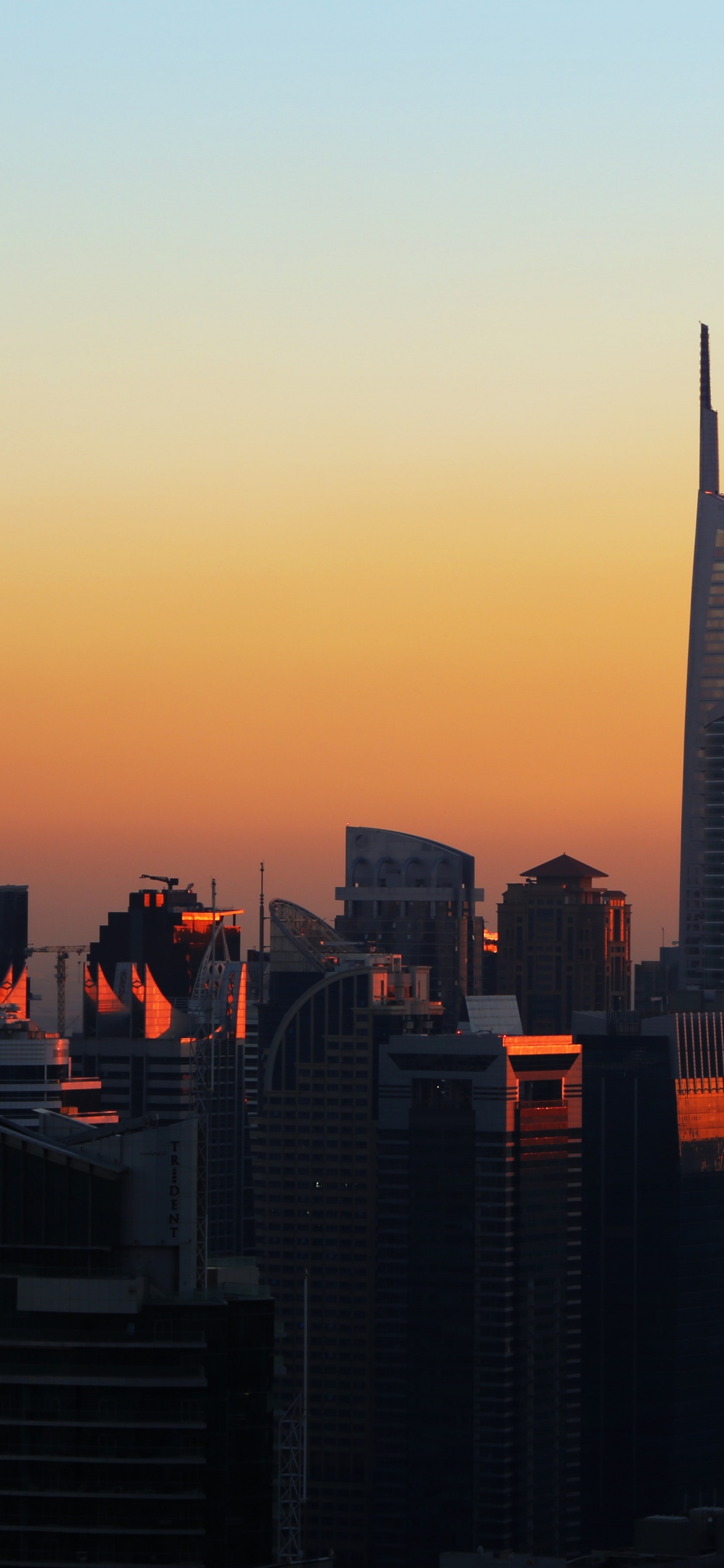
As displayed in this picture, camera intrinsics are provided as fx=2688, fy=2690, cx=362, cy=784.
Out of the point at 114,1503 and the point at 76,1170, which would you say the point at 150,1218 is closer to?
the point at 76,1170

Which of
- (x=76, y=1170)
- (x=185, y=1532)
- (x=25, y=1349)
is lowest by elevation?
(x=185, y=1532)

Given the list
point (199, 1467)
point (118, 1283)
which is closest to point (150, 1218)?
point (118, 1283)

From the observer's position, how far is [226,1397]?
105 meters

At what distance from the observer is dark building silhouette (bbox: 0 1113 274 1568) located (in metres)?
104

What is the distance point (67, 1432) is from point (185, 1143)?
473 inches

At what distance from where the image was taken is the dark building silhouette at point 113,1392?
10425cm

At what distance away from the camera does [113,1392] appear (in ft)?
342

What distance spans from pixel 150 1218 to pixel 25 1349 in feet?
22.8

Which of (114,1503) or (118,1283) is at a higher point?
(118,1283)

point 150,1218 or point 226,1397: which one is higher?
point 150,1218

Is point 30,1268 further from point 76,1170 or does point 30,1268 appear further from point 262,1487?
point 262,1487

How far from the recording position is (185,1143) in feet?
351

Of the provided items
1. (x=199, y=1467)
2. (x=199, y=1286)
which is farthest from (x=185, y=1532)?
(x=199, y=1286)

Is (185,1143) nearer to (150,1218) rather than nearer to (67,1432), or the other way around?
(150,1218)
